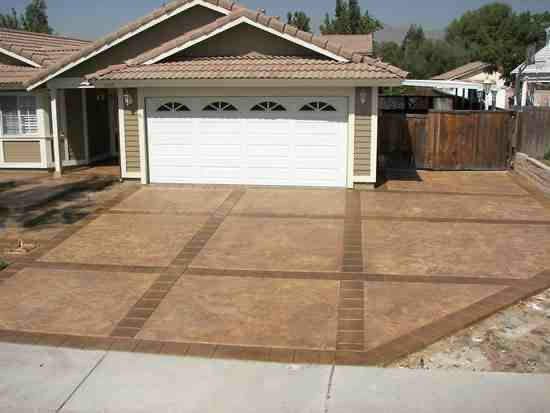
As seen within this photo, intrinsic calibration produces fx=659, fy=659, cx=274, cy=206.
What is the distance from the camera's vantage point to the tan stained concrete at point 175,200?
1380cm

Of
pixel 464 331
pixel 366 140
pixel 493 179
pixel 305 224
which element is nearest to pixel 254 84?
pixel 366 140

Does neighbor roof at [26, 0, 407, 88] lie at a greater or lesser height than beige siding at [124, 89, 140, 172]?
greater

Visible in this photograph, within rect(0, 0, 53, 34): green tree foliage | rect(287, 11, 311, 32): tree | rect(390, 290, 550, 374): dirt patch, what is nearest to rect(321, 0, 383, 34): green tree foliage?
rect(287, 11, 311, 32): tree

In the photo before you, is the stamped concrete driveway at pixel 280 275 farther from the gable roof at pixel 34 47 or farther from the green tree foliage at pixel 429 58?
the green tree foliage at pixel 429 58

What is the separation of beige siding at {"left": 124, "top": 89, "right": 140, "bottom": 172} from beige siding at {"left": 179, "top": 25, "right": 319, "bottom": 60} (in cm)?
164

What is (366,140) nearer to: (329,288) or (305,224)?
(305,224)

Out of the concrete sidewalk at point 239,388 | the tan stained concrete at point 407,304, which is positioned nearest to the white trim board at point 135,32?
the tan stained concrete at point 407,304

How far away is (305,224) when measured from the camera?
12.4 m

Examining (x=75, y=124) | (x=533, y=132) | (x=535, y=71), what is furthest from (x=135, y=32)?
(x=535, y=71)

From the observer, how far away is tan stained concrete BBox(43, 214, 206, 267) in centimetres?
1029

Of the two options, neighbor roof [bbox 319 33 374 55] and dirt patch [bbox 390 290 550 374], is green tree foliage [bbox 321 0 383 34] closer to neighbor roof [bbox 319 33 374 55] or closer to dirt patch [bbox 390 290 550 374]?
neighbor roof [bbox 319 33 374 55]

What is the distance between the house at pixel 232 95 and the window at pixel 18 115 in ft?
3.68

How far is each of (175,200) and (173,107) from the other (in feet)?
9.17

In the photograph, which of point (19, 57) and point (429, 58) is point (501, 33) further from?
point (19, 57)
